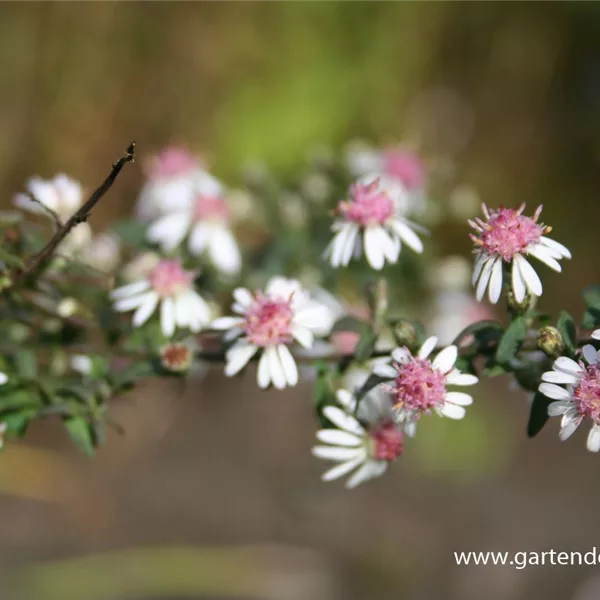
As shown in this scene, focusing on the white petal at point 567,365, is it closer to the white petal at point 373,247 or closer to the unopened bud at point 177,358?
the white petal at point 373,247

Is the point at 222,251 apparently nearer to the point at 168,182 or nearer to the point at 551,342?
the point at 168,182

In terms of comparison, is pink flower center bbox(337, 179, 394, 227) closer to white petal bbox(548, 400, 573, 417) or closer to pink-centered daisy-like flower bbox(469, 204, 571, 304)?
pink-centered daisy-like flower bbox(469, 204, 571, 304)

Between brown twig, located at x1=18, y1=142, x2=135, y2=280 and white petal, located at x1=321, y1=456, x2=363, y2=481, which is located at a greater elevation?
brown twig, located at x1=18, y1=142, x2=135, y2=280

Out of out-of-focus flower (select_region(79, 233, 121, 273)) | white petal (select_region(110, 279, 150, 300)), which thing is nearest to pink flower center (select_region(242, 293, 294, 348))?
white petal (select_region(110, 279, 150, 300))

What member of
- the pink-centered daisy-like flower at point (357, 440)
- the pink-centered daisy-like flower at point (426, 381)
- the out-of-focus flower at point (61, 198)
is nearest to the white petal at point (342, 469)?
the pink-centered daisy-like flower at point (357, 440)

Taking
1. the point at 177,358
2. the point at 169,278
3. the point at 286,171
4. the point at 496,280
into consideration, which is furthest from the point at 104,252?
the point at 286,171

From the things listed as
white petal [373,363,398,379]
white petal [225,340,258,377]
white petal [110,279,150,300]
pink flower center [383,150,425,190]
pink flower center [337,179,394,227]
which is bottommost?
white petal [373,363,398,379]
